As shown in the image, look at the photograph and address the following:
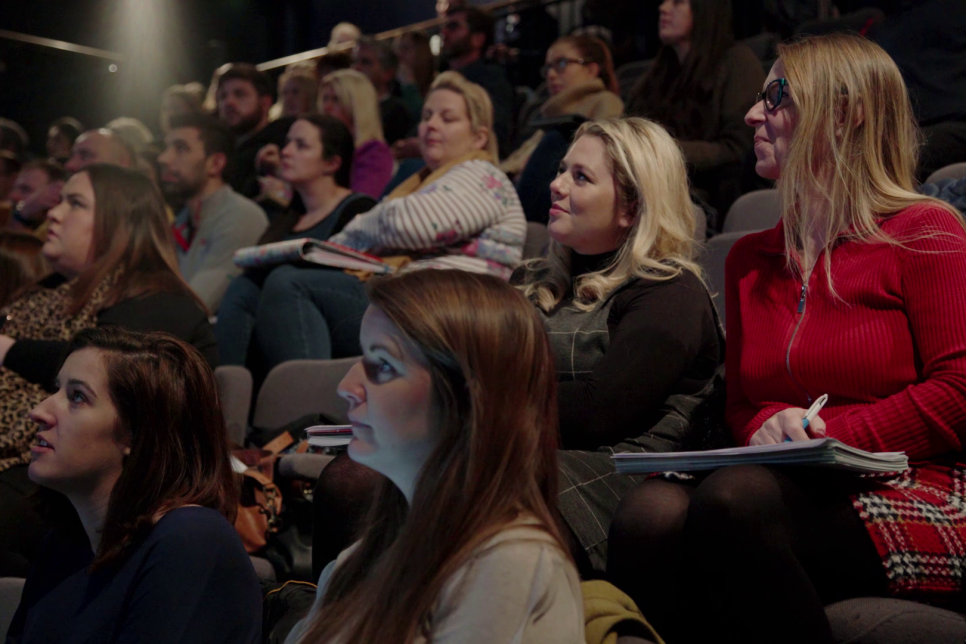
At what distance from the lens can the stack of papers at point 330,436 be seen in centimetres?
173

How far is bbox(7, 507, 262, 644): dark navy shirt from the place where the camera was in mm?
1490

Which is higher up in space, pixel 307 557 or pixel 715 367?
pixel 715 367

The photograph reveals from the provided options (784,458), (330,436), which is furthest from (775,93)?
(330,436)

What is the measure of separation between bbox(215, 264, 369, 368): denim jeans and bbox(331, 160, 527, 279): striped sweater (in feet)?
0.79

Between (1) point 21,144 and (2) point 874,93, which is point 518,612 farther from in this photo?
(1) point 21,144

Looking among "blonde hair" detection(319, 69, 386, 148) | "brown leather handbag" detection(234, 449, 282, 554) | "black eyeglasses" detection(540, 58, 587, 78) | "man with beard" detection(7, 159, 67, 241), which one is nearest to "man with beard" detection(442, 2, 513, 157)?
"blonde hair" detection(319, 69, 386, 148)

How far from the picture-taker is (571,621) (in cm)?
107

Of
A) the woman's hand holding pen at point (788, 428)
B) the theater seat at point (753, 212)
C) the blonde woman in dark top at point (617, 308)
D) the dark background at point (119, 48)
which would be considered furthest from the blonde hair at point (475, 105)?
the dark background at point (119, 48)

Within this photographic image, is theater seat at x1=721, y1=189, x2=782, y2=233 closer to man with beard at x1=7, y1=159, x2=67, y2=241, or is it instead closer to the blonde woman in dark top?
the blonde woman in dark top

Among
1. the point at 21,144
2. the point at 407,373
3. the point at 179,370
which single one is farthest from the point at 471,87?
the point at 21,144

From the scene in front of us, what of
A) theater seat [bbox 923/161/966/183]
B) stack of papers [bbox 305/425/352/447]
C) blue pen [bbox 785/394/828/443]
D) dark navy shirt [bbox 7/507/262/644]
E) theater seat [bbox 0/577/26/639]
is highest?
theater seat [bbox 923/161/966/183]

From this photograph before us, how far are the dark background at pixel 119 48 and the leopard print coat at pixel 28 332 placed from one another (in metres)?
6.09

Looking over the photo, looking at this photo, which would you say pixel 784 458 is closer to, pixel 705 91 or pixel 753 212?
pixel 753 212

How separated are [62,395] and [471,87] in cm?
232
